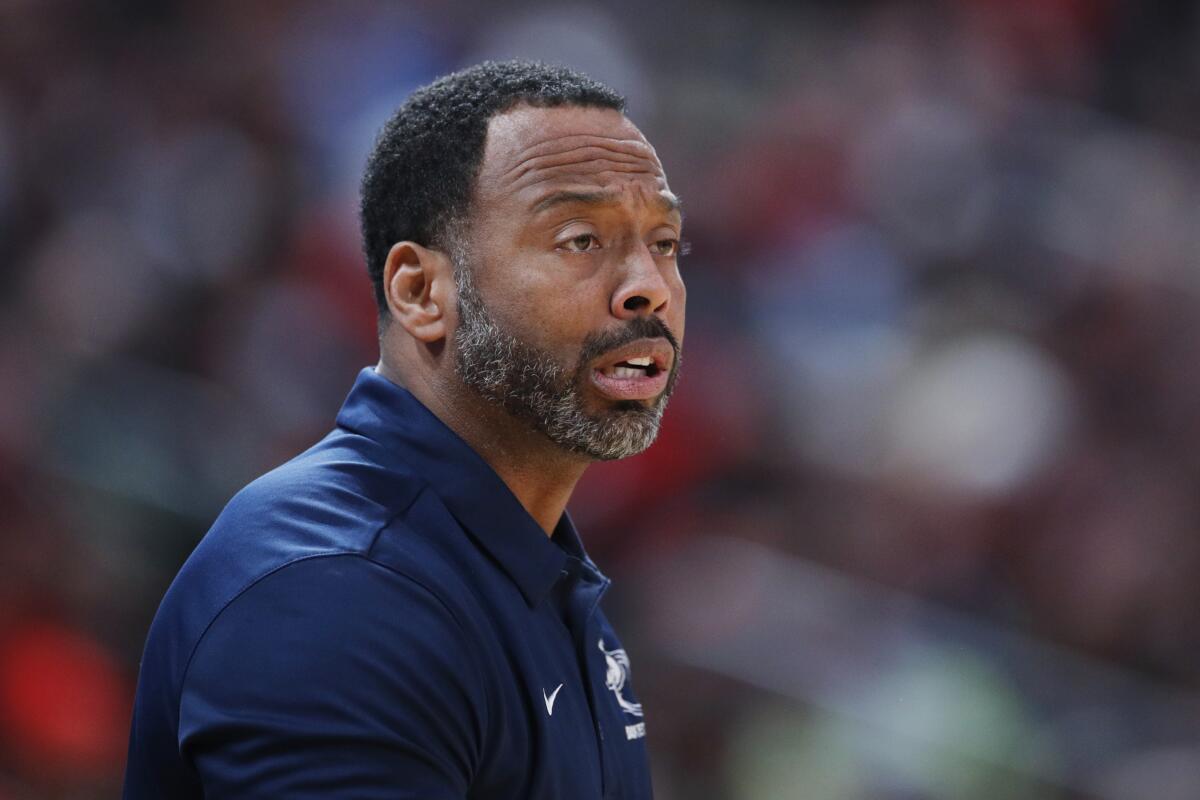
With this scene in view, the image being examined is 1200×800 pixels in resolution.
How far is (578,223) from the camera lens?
80.5 inches

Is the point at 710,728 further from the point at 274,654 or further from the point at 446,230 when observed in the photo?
the point at 274,654

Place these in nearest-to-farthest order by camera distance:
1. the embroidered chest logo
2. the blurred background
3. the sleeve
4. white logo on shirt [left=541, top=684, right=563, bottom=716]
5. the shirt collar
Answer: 1. the sleeve
2. white logo on shirt [left=541, top=684, right=563, bottom=716]
3. the shirt collar
4. the embroidered chest logo
5. the blurred background

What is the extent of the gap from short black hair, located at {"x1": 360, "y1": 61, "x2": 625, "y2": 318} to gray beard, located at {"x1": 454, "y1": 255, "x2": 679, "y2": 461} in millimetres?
110

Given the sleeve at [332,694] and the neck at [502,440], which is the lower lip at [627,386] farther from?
the sleeve at [332,694]

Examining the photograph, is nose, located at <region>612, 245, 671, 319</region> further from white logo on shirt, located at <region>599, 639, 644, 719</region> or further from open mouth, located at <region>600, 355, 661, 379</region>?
white logo on shirt, located at <region>599, 639, 644, 719</region>

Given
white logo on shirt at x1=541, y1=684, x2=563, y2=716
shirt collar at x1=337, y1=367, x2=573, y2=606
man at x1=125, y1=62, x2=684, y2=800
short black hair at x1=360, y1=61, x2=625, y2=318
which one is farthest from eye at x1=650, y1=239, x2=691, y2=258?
white logo on shirt at x1=541, y1=684, x2=563, y2=716

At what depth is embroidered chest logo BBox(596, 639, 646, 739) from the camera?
7.00ft

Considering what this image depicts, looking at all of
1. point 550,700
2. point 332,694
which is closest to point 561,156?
point 550,700

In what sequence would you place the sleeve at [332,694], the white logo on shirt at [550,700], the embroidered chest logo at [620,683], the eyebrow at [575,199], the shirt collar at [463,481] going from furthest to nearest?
the embroidered chest logo at [620,683] → the eyebrow at [575,199] → the shirt collar at [463,481] → the white logo on shirt at [550,700] → the sleeve at [332,694]

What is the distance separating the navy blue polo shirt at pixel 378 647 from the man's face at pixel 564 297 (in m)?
0.13

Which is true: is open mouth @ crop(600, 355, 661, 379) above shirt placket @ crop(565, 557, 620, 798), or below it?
above

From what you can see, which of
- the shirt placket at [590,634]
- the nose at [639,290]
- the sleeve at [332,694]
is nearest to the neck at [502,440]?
the shirt placket at [590,634]

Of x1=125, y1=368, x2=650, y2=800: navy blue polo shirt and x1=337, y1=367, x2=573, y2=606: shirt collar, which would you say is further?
x1=337, y1=367, x2=573, y2=606: shirt collar

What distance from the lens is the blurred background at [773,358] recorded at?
187 inches
